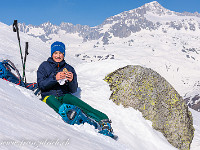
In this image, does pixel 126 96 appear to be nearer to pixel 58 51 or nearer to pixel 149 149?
pixel 149 149

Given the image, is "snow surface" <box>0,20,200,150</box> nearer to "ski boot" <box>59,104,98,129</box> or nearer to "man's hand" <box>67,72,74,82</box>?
"ski boot" <box>59,104,98,129</box>

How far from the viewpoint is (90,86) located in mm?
7777

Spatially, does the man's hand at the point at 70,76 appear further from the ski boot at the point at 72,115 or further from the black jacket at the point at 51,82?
the ski boot at the point at 72,115

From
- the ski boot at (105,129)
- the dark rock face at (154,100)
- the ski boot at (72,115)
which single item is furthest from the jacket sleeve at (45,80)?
the dark rock face at (154,100)

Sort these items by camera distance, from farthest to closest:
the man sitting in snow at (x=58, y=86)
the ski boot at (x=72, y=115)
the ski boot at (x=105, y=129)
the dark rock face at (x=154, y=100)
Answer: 1. the dark rock face at (x=154, y=100)
2. the man sitting in snow at (x=58, y=86)
3. the ski boot at (x=105, y=129)
4. the ski boot at (x=72, y=115)

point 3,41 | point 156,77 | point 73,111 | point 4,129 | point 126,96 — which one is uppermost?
point 3,41

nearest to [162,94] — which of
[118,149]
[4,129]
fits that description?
[118,149]

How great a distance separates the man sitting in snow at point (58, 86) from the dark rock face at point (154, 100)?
2029mm

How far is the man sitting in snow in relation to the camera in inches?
200

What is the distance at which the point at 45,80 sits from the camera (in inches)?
208

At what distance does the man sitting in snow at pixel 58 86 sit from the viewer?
508 centimetres

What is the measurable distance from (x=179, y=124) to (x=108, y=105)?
2.87m

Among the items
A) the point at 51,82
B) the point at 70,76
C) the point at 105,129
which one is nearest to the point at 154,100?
the point at 105,129

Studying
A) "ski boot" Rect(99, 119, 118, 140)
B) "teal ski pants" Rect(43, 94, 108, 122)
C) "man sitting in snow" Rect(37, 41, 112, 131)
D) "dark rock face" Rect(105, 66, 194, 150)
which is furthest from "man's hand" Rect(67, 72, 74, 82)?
"dark rock face" Rect(105, 66, 194, 150)
